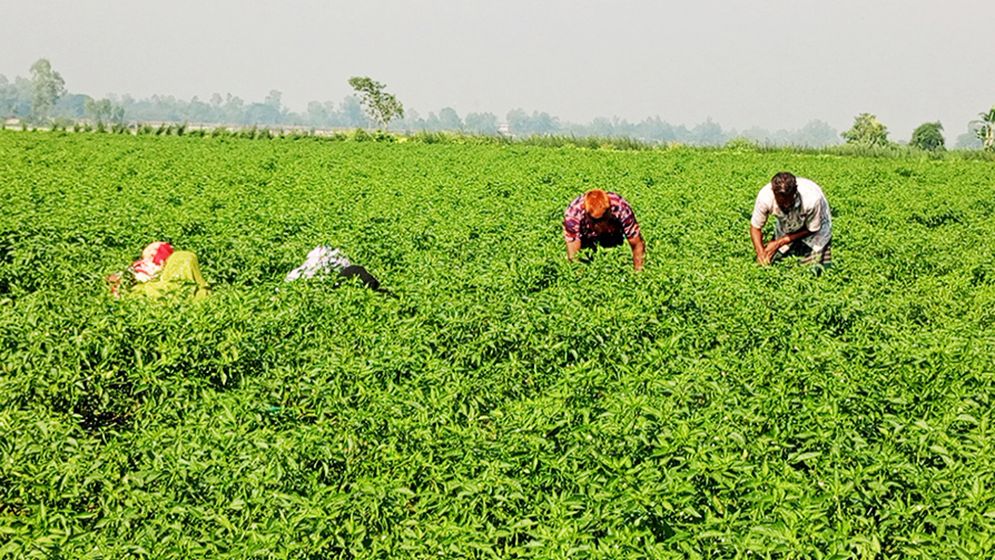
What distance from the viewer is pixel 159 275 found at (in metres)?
8.40

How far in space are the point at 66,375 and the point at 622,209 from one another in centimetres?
565

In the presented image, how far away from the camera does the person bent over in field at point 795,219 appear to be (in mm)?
9961

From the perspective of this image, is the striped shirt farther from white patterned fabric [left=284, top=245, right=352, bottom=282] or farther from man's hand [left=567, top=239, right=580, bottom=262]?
white patterned fabric [left=284, top=245, right=352, bottom=282]

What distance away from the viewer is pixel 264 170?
24.8 meters

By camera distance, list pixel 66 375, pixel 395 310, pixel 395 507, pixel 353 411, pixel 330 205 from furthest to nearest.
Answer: pixel 330 205, pixel 395 310, pixel 66 375, pixel 353 411, pixel 395 507

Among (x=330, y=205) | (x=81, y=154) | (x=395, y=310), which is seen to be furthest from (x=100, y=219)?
(x=81, y=154)

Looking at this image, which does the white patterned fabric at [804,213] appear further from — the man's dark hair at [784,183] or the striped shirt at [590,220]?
the striped shirt at [590,220]

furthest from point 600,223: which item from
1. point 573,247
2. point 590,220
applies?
point 573,247

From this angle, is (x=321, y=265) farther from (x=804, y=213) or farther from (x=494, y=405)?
(x=804, y=213)

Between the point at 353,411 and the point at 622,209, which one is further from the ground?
the point at 622,209

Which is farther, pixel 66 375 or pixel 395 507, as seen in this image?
pixel 66 375

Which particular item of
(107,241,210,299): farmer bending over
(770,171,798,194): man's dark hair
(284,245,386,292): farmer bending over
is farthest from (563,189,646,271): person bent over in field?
(107,241,210,299): farmer bending over

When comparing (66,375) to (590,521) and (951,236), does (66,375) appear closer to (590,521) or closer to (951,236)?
(590,521)

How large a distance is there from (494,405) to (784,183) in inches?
194
